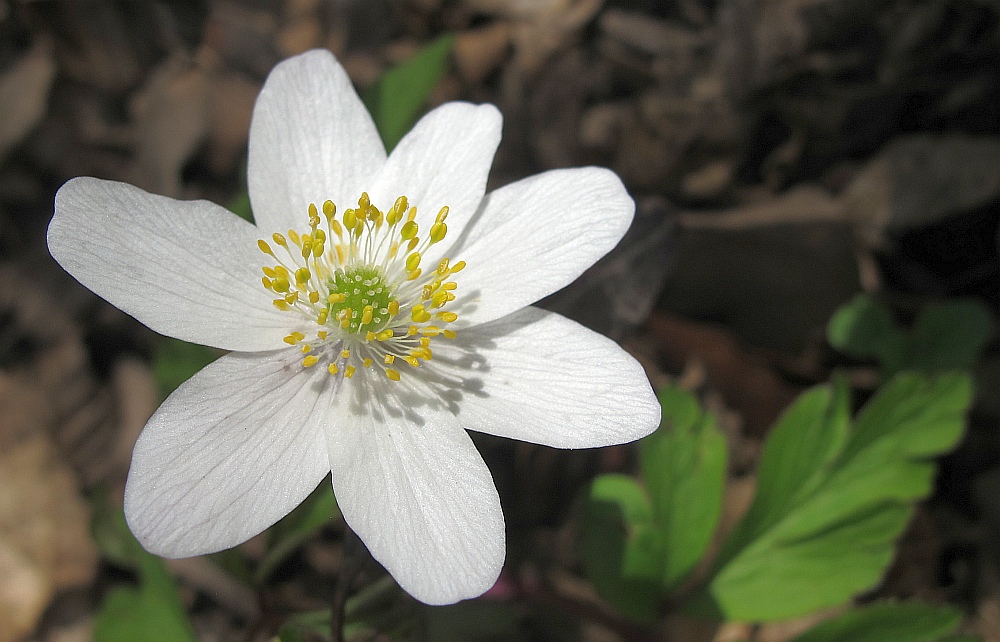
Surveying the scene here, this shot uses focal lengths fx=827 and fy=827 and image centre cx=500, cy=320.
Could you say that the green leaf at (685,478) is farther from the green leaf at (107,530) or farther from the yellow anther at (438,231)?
the green leaf at (107,530)

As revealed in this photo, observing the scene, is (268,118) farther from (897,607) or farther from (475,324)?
(897,607)

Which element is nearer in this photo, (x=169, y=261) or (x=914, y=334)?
(x=169, y=261)

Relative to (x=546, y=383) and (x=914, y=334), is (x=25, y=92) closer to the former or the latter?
(x=546, y=383)

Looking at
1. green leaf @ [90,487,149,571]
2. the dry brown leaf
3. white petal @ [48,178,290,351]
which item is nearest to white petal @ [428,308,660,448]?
white petal @ [48,178,290,351]

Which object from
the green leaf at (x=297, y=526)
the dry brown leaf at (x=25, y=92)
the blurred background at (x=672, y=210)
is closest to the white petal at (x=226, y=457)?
the green leaf at (x=297, y=526)

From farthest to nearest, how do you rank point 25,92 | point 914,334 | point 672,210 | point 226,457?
point 25,92, point 914,334, point 672,210, point 226,457

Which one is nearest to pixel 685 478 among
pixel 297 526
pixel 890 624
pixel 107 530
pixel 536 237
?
pixel 890 624
